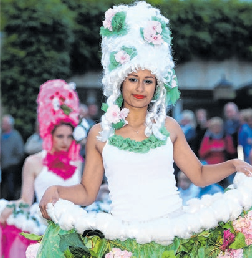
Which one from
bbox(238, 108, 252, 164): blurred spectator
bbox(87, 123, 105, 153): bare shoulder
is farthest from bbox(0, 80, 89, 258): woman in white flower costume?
bbox(238, 108, 252, 164): blurred spectator

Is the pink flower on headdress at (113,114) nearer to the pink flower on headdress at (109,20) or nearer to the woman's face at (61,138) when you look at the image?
the pink flower on headdress at (109,20)

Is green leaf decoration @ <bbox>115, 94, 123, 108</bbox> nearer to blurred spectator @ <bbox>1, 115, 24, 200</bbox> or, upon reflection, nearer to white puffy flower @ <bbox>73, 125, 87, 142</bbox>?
white puffy flower @ <bbox>73, 125, 87, 142</bbox>

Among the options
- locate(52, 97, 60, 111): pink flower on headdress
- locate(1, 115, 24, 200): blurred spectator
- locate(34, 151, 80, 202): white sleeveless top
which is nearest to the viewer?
locate(34, 151, 80, 202): white sleeveless top

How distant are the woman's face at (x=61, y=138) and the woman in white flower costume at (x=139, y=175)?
222 centimetres

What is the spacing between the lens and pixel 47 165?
5.67m

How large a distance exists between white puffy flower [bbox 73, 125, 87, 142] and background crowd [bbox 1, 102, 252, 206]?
2.49 meters

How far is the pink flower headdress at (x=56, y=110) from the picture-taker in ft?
19.1

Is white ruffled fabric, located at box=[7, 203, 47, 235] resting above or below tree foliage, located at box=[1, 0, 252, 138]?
below

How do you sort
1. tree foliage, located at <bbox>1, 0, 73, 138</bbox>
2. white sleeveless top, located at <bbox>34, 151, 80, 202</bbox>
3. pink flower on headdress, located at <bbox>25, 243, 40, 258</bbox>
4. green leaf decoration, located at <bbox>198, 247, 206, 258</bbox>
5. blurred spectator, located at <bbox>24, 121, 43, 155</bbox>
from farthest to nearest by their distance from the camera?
1. tree foliage, located at <bbox>1, 0, 73, 138</bbox>
2. blurred spectator, located at <bbox>24, 121, 43, 155</bbox>
3. white sleeveless top, located at <bbox>34, 151, 80, 202</bbox>
4. pink flower on headdress, located at <bbox>25, 243, 40, 258</bbox>
5. green leaf decoration, located at <bbox>198, 247, 206, 258</bbox>

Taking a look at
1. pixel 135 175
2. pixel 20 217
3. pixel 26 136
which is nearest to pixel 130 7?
pixel 135 175

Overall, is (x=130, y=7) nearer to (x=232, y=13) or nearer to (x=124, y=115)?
(x=124, y=115)

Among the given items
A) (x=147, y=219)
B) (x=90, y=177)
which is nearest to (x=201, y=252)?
(x=147, y=219)

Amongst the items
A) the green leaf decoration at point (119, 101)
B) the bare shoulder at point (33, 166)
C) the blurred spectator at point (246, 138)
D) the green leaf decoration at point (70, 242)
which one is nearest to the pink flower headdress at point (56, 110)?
the bare shoulder at point (33, 166)

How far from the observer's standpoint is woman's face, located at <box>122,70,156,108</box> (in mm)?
3373
